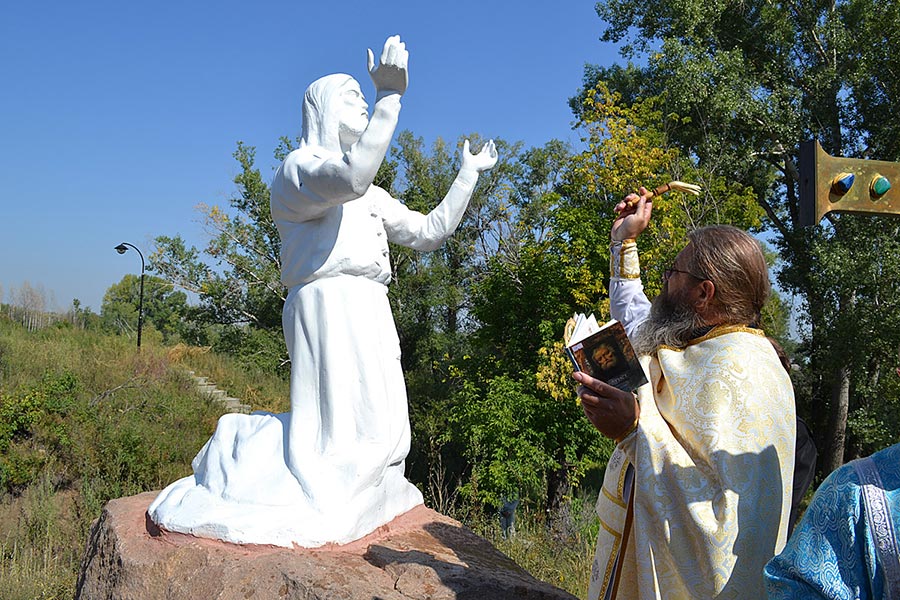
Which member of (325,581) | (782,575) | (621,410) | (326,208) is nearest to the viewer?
(782,575)

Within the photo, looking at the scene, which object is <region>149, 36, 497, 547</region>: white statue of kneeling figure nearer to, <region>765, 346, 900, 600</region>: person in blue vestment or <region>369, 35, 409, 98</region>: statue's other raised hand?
<region>369, 35, 409, 98</region>: statue's other raised hand

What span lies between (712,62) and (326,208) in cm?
965

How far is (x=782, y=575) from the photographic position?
1219 millimetres

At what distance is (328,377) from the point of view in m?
3.72

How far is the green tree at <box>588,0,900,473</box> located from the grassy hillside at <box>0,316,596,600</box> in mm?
5277

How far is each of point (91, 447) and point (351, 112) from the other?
6692 millimetres

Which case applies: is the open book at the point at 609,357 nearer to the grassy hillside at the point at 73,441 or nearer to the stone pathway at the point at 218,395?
the grassy hillside at the point at 73,441

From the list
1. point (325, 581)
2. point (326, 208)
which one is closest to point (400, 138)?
point (326, 208)

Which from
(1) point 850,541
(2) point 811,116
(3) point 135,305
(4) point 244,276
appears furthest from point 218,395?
(3) point 135,305

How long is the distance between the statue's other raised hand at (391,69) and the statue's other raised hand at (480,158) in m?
0.95

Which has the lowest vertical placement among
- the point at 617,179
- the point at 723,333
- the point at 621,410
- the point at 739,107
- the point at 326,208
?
the point at 621,410

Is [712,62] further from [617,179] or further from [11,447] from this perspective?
[11,447]

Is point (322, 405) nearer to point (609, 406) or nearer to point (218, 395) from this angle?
point (609, 406)

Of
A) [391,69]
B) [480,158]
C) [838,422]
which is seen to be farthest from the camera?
[838,422]
